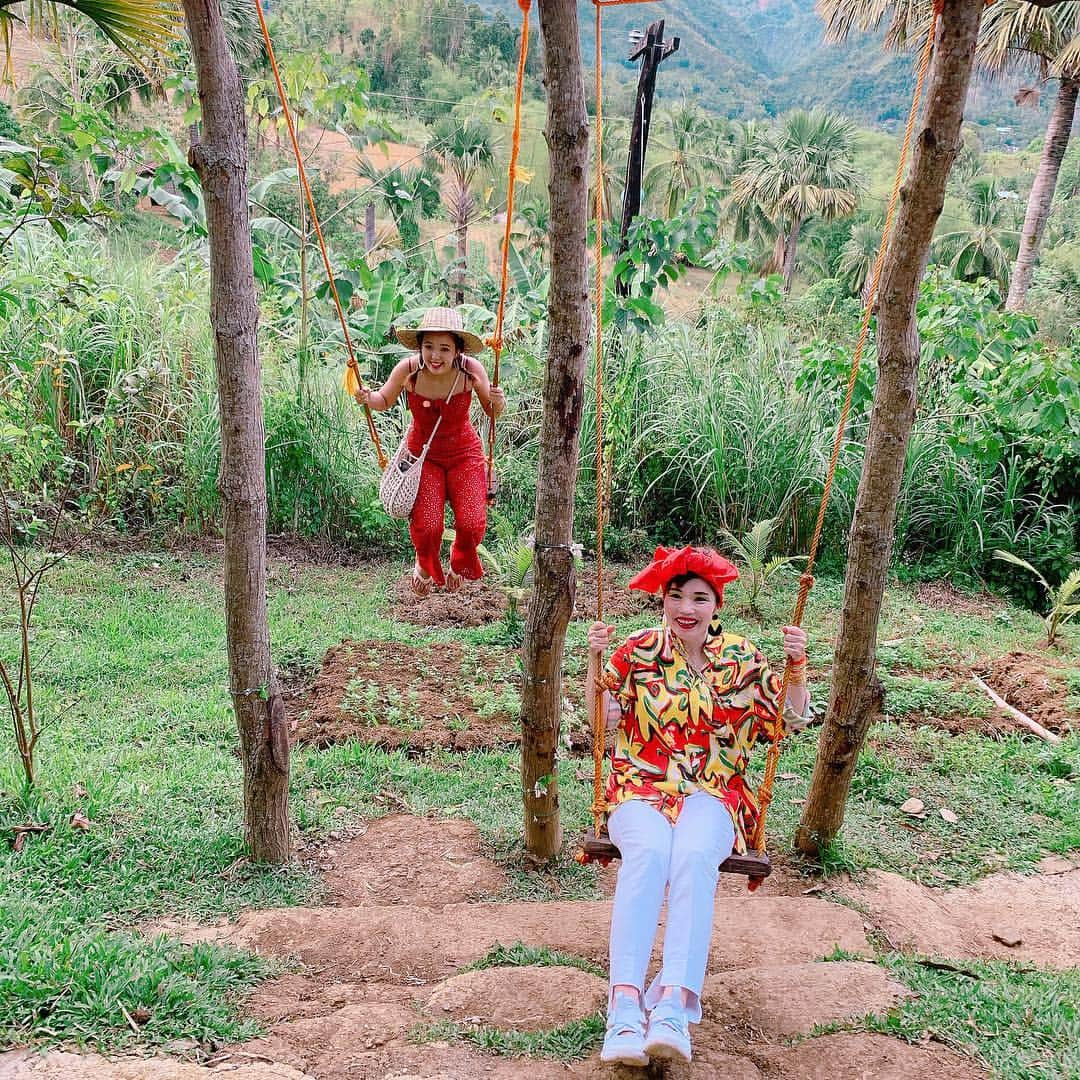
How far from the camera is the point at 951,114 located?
324 cm

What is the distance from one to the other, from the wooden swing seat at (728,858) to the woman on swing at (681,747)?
4 centimetres

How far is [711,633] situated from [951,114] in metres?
1.84

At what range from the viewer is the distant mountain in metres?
40.0

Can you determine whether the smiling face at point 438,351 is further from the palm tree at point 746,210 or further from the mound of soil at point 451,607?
the palm tree at point 746,210

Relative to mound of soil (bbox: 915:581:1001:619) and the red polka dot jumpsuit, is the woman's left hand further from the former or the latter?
mound of soil (bbox: 915:581:1001:619)

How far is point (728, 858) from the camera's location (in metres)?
2.84

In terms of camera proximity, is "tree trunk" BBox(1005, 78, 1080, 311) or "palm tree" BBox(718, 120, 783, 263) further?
"palm tree" BBox(718, 120, 783, 263)

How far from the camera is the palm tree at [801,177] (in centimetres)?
2967

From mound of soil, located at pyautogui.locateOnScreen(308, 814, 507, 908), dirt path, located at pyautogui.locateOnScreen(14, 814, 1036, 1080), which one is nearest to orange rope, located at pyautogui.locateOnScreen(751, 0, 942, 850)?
dirt path, located at pyautogui.locateOnScreen(14, 814, 1036, 1080)

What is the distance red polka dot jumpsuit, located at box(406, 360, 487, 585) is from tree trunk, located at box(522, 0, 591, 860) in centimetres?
89

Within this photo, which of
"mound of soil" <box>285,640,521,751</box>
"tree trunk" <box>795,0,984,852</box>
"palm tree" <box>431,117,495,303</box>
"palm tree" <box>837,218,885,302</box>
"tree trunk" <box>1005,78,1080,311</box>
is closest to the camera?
"tree trunk" <box>795,0,984,852</box>

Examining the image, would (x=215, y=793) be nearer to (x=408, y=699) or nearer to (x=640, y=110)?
(x=408, y=699)

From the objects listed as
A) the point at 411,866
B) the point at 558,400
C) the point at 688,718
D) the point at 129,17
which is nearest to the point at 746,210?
the point at 129,17

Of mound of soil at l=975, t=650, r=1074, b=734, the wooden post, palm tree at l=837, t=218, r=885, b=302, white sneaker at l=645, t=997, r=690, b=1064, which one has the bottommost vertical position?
mound of soil at l=975, t=650, r=1074, b=734
